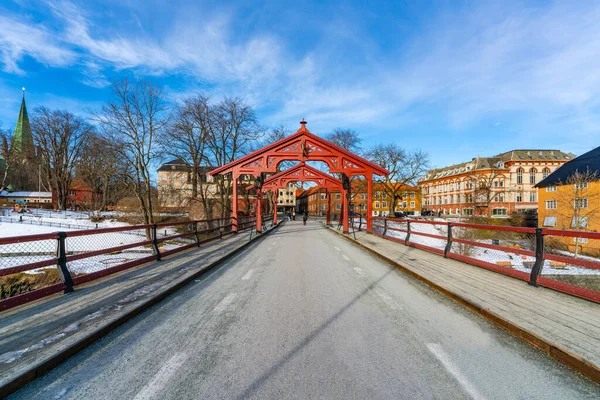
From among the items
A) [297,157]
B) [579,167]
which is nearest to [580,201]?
[579,167]

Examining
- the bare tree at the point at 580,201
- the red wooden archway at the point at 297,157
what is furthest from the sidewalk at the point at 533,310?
the bare tree at the point at 580,201

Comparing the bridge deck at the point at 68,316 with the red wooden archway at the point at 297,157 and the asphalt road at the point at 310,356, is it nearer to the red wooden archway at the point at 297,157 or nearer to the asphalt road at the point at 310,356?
the asphalt road at the point at 310,356

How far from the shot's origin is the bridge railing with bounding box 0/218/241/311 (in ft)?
16.8

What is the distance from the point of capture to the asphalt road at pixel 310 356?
2.78m

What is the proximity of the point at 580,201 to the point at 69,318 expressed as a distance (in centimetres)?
4079

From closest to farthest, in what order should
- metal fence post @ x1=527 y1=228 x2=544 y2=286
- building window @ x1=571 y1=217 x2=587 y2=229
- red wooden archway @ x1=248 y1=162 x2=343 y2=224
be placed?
1. metal fence post @ x1=527 y1=228 x2=544 y2=286
2. red wooden archway @ x1=248 y1=162 x2=343 y2=224
3. building window @ x1=571 y1=217 x2=587 y2=229

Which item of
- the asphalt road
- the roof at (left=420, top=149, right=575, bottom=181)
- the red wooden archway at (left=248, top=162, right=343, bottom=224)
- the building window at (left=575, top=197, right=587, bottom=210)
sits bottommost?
the asphalt road

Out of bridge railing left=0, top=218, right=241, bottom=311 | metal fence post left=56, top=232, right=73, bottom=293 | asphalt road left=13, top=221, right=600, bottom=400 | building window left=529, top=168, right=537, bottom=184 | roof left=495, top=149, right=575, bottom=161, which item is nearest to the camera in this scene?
asphalt road left=13, top=221, right=600, bottom=400

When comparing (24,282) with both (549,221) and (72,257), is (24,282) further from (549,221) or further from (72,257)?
(549,221)

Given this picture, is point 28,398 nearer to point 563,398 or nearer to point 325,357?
point 325,357

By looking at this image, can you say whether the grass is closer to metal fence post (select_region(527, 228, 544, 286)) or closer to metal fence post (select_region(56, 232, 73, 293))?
metal fence post (select_region(56, 232, 73, 293))

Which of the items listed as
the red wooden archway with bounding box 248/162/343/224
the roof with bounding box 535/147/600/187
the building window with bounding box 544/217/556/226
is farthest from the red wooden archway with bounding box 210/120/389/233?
the building window with bounding box 544/217/556/226

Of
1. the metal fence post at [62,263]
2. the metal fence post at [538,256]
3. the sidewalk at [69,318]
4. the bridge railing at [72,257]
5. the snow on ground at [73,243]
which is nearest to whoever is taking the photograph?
the sidewalk at [69,318]

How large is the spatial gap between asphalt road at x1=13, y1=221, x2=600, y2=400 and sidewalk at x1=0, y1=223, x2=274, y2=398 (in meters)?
0.14
